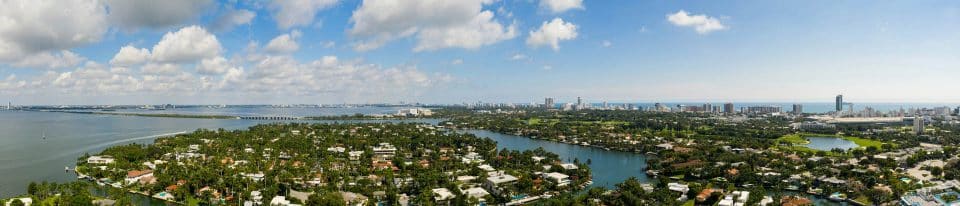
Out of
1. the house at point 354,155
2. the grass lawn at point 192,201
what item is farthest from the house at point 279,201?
the house at point 354,155

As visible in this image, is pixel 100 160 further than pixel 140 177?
Yes

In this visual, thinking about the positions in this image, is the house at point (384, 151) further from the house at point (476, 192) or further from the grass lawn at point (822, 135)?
the grass lawn at point (822, 135)

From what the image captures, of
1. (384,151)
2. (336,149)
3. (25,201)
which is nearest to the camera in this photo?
(25,201)

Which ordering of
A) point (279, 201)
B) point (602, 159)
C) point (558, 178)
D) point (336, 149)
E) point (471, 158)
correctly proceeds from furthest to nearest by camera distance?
1. point (336, 149)
2. point (602, 159)
3. point (471, 158)
4. point (558, 178)
5. point (279, 201)

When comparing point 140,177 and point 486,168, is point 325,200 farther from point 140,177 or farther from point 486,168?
point 140,177

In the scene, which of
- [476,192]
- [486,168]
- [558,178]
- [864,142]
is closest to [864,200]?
[558,178]

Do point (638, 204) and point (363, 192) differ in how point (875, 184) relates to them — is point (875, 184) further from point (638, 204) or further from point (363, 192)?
point (363, 192)
